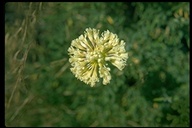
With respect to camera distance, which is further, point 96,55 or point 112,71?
point 112,71

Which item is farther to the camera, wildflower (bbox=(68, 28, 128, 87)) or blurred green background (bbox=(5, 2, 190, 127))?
blurred green background (bbox=(5, 2, 190, 127))

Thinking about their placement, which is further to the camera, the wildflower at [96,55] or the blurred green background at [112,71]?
the blurred green background at [112,71]

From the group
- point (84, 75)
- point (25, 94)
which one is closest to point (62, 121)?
point (25, 94)

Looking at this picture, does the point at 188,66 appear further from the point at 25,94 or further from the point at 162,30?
the point at 25,94

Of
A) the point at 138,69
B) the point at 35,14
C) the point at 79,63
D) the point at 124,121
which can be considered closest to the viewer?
the point at 79,63
